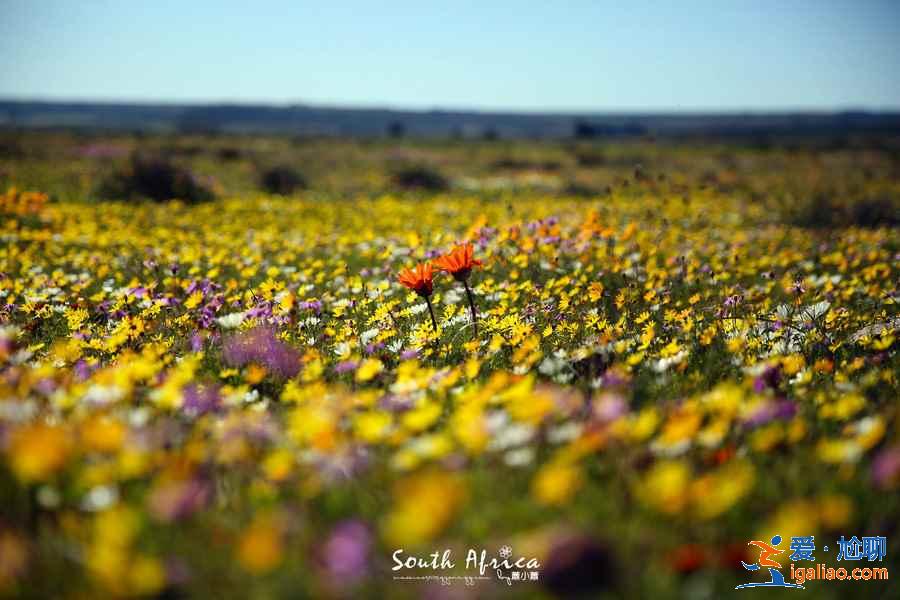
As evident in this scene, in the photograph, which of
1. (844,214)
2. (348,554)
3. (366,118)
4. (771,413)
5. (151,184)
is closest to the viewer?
(348,554)

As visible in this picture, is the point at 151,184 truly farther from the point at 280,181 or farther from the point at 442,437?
the point at 442,437

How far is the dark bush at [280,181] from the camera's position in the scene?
15188 millimetres

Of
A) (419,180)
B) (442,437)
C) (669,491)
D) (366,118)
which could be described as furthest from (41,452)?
(366,118)

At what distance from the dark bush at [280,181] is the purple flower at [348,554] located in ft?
47.6

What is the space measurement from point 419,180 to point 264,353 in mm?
14839

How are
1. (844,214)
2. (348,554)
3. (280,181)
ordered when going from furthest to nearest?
(280,181)
(844,214)
(348,554)

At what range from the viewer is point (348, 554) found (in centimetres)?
118

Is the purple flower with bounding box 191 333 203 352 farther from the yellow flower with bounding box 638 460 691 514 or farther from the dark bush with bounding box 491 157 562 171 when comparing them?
the dark bush with bounding box 491 157 562 171

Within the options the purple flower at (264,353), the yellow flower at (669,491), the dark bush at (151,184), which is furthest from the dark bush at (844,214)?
the dark bush at (151,184)

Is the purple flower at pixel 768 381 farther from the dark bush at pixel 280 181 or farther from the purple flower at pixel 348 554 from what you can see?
the dark bush at pixel 280 181

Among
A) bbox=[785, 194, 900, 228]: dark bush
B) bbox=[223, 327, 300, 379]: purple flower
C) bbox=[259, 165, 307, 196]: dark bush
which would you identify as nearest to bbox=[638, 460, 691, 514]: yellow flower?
bbox=[223, 327, 300, 379]: purple flower

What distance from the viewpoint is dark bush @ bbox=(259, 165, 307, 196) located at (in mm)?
15188

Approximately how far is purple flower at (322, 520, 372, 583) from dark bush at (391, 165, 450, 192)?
15636mm

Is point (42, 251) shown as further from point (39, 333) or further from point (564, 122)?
point (564, 122)
